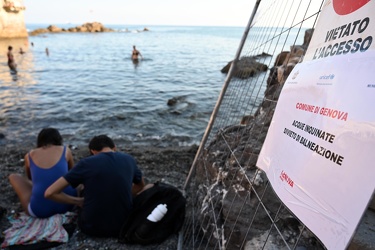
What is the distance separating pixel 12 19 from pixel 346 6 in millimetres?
63096

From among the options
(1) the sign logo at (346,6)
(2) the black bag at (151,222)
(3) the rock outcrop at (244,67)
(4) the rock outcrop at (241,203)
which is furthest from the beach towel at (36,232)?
(1) the sign logo at (346,6)

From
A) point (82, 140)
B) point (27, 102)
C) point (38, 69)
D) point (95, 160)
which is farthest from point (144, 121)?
point (38, 69)

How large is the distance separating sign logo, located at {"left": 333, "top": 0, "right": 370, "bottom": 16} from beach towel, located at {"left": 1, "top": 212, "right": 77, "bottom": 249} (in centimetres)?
347

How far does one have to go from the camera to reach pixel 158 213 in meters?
3.22

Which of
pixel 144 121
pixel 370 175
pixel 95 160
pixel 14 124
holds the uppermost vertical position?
pixel 370 175

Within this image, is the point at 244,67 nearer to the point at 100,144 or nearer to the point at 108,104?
the point at 100,144

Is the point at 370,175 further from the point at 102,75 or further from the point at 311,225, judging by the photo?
the point at 102,75

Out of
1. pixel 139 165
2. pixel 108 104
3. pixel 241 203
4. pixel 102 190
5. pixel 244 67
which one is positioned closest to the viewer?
pixel 241 203

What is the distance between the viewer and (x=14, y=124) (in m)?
9.05

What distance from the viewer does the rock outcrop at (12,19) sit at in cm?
4838

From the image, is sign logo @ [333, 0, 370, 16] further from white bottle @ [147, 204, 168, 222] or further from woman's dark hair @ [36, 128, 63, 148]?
woman's dark hair @ [36, 128, 63, 148]

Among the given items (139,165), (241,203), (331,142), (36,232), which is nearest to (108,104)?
(139,165)

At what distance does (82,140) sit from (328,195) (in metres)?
7.85

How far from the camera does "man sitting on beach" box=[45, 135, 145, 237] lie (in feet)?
10.3
